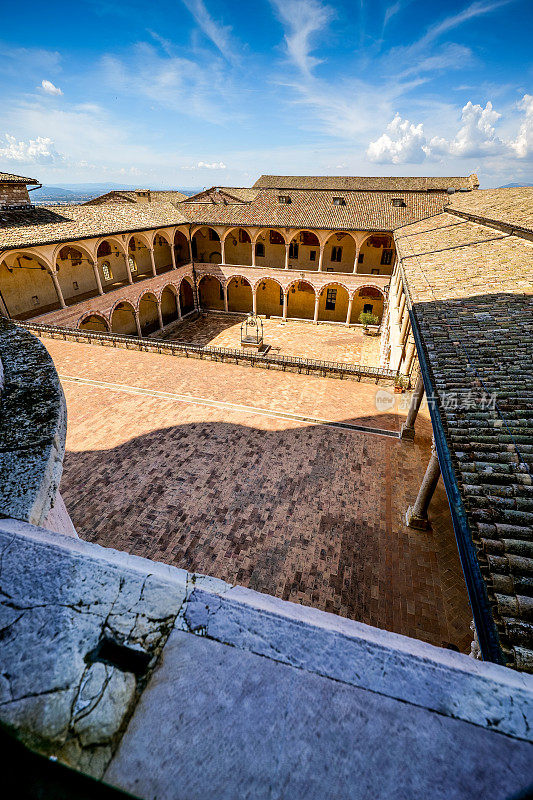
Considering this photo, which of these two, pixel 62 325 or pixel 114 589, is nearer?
pixel 114 589

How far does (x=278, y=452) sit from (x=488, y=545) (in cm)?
794

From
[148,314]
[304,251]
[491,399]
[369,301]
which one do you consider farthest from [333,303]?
[491,399]

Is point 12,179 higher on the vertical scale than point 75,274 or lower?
higher

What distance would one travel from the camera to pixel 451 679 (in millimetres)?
1298

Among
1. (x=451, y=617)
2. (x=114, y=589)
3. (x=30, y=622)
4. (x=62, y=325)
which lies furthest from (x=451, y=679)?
(x=62, y=325)

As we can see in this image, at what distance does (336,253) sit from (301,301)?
506cm

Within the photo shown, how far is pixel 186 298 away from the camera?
3597 centimetres

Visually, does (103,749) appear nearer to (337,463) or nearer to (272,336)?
(337,463)

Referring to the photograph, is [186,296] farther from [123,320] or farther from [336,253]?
[336,253]

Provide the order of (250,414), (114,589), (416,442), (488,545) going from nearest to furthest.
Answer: (114,589) < (488,545) < (416,442) < (250,414)

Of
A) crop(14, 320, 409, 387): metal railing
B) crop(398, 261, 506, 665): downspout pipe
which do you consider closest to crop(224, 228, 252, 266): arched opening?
crop(14, 320, 409, 387): metal railing

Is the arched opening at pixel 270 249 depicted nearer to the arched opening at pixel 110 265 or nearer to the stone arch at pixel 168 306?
the stone arch at pixel 168 306

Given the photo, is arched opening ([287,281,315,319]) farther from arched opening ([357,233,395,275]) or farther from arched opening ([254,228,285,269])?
arched opening ([357,233,395,275])

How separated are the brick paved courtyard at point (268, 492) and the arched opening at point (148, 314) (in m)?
16.8
